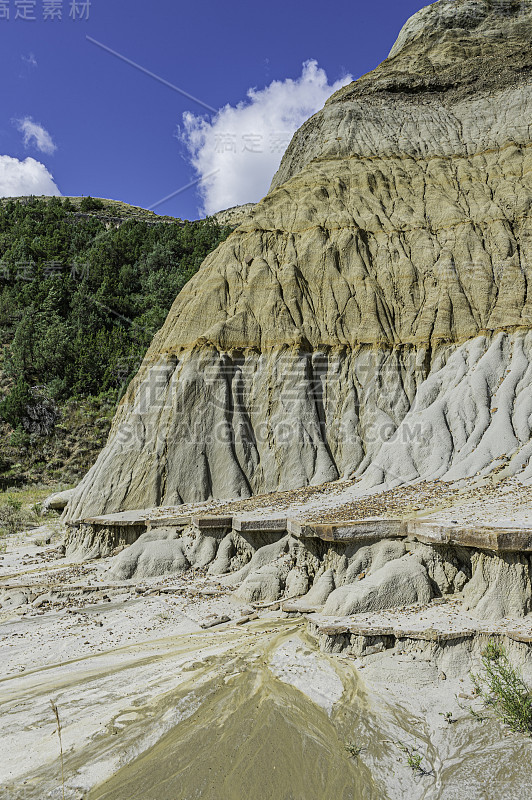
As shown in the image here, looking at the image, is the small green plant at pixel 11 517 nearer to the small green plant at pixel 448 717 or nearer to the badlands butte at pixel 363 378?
the badlands butte at pixel 363 378

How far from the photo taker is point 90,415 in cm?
3638

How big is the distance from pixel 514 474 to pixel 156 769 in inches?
463

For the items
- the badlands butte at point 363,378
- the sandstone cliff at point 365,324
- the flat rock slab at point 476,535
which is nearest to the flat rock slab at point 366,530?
the badlands butte at point 363,378

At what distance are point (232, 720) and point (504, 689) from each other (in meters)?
3.79

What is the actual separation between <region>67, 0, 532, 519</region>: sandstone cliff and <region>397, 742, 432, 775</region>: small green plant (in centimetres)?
969

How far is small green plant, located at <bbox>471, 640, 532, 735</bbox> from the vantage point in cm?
704

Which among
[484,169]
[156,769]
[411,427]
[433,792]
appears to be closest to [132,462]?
[411,427]

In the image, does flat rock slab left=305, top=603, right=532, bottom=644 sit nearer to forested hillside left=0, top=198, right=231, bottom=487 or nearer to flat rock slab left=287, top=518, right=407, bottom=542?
flat rock slab left=287, top=518, right=407, bottom=542

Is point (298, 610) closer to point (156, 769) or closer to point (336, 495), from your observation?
point (156, 769)

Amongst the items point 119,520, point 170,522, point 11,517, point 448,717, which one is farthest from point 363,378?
point 11,517

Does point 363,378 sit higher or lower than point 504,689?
higher

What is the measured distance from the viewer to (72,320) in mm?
42562

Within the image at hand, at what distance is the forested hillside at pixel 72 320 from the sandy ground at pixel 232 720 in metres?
24.9

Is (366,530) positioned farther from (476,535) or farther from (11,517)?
(11,517)
